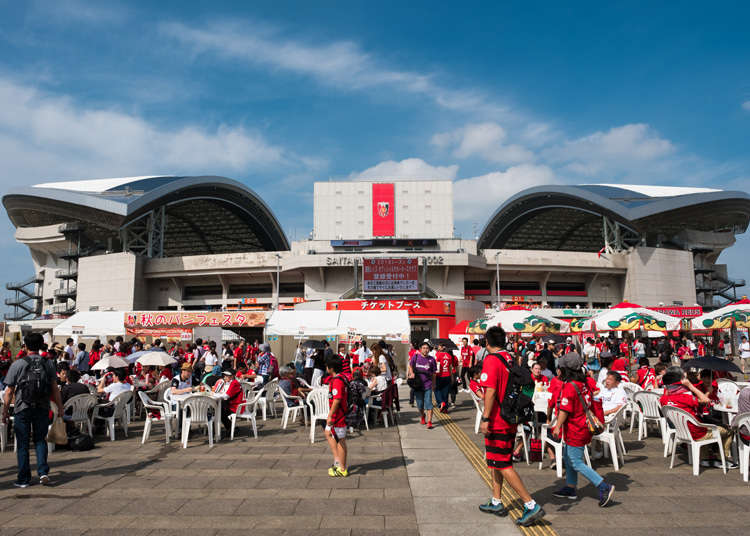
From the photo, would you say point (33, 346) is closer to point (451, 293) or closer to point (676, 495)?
point (676, 495)

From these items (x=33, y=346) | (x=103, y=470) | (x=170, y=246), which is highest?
(x=170, y=246)

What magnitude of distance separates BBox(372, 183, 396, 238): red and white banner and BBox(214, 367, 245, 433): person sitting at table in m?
35.9

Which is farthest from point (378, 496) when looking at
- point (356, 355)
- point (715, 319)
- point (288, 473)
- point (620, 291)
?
point (620, 291)

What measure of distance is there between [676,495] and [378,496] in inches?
140

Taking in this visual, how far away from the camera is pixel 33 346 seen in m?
6.66

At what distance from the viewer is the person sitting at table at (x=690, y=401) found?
674 cm

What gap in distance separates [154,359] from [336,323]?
251 inches

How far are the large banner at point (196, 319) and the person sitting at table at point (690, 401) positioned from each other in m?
31.4

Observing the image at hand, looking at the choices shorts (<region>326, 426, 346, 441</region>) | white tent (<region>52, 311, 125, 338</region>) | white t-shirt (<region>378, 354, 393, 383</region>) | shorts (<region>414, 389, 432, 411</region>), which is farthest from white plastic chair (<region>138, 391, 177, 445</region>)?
white tent (<region>52, 311, 125, 338</region>)

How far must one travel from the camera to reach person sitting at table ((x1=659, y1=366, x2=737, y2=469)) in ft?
22.1

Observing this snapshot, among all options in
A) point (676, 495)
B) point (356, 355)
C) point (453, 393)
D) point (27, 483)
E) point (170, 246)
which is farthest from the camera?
point (170, 246)

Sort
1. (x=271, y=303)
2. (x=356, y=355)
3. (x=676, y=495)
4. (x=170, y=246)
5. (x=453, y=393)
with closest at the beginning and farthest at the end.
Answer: (x=676, y=495) < (x=453, y=393) < (x=356, y=355) < (x=271, y=303) < (x=170, y=246)

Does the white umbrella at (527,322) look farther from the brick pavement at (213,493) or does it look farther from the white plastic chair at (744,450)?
the white plastic chair at (744,450)

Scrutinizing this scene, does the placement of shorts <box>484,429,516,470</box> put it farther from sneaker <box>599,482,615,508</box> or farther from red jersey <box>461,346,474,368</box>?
red jersey <box>461,346,474,368</box>
